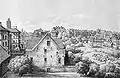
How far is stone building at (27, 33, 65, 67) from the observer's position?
41562 millimetres

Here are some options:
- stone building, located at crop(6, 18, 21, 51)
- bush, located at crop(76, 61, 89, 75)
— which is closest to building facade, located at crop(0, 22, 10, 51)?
stone building, located at crop(6, 18, 21, 51)

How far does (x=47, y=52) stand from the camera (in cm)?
4206

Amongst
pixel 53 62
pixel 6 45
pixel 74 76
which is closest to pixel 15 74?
pixel 53 62

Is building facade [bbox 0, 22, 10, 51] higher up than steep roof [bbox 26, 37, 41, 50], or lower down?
higher up

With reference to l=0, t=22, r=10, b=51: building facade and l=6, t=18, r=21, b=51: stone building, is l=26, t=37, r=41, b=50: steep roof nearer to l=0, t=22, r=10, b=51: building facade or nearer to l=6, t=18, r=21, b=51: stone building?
l=0, t=22, r=10, b=51: building facade

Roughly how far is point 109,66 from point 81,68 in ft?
21.3

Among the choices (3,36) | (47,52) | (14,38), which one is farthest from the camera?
(14,38)

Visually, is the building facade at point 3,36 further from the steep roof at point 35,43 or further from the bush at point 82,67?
the bush at point 82,67

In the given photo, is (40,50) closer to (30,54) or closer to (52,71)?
(30,54)

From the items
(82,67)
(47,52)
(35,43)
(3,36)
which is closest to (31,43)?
(35,43)

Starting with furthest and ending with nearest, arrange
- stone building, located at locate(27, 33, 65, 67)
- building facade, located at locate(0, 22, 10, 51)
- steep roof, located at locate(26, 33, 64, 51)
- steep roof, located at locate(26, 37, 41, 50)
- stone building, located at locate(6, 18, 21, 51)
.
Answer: stone building, located at locate(6, 18, 21, 51)
building facade, located at locate(0, 22, 10, 51)
steep roof, located at locate(26, 37, 41, 50)
stone building, located at locate(27, 33, 65, 67)
steep roof, located at locate(26, 33, 64, 51)

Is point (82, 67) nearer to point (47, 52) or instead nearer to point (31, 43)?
point (47, 52)

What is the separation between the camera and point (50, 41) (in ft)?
137

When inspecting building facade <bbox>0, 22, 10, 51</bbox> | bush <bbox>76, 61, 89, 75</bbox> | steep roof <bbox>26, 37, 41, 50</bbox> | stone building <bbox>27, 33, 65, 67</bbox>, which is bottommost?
bush <bbox>76, 61, 89, 75</bbox>
